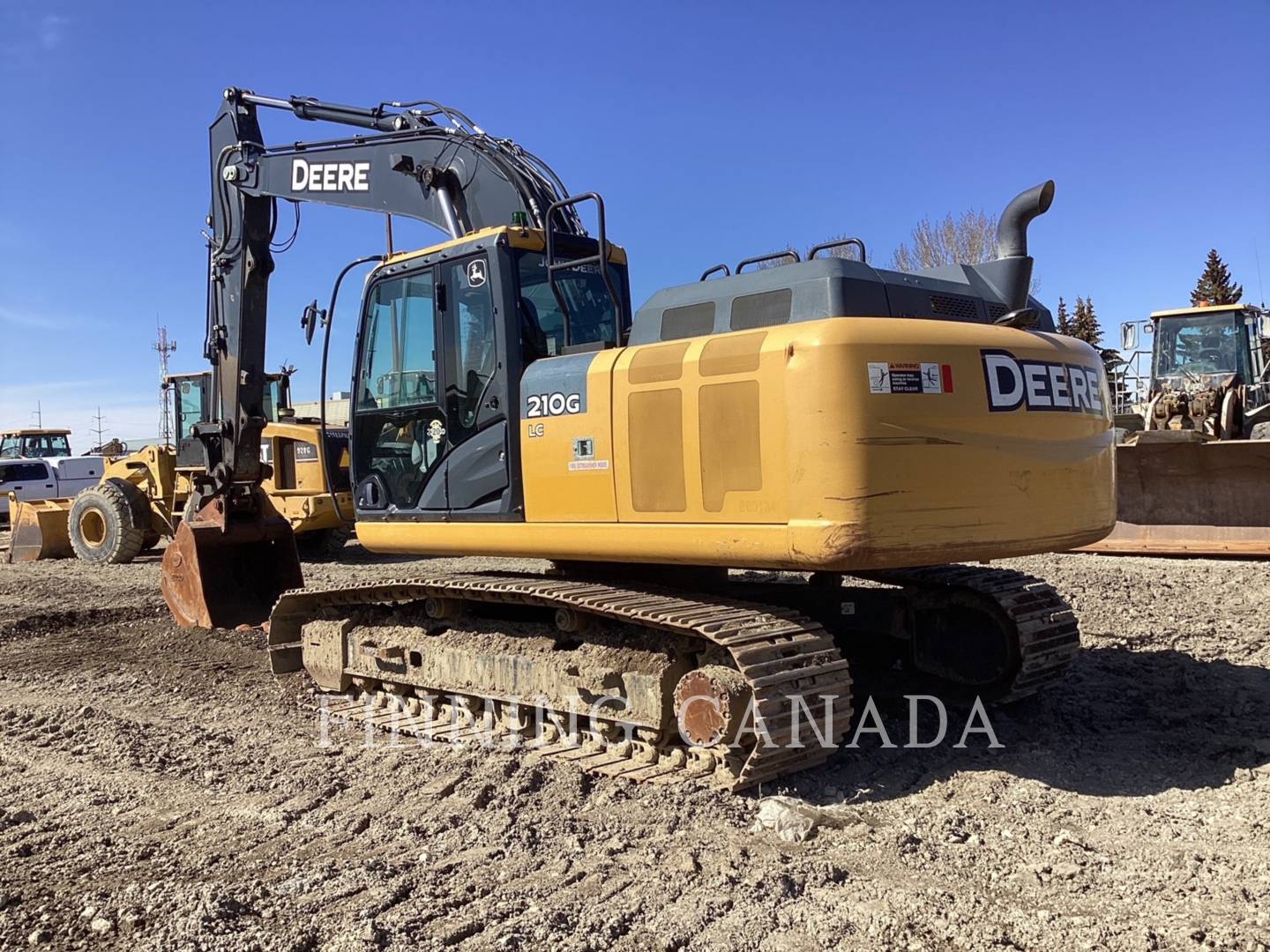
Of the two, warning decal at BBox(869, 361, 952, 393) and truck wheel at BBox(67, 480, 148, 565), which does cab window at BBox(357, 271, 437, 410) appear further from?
truck wheel at BBox(67, 480, 148, 565)

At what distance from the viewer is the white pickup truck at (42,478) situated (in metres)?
23.1

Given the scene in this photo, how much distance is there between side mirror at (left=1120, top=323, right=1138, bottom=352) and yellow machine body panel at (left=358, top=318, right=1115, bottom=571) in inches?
447

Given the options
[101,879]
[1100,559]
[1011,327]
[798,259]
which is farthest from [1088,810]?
[1100,559]

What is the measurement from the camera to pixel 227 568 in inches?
313

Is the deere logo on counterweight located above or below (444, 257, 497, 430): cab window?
below

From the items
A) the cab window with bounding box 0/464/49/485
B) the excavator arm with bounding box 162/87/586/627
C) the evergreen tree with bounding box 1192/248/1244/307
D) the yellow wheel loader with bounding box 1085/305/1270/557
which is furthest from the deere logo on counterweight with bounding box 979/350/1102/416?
the evergreen tree with bounding box 1192/248/1244/307

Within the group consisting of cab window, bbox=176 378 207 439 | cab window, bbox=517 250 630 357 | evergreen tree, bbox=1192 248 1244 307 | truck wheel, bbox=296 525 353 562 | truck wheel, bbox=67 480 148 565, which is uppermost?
evergreen tree, bbox=1192 248 1244 307

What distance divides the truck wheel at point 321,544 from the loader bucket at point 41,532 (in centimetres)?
362

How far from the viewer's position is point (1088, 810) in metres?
4.16

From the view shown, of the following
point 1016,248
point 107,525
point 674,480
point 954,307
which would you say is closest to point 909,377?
point 954,307

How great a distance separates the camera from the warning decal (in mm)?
4062

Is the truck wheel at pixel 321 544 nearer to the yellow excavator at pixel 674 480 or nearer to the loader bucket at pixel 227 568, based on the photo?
the loader bucket at pixel 227 568

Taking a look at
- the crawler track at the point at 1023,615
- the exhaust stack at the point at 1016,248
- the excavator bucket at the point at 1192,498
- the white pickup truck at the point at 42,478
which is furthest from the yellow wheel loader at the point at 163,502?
the exhaust stack at the point at 1016,248

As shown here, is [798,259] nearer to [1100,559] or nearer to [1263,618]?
[1263,618]
